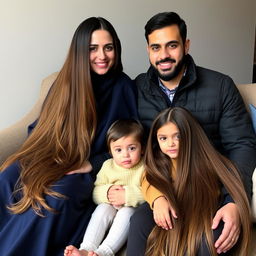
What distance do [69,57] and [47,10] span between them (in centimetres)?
51

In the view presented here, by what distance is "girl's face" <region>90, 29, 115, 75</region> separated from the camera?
5.20 ft

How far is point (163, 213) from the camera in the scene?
1.18 metres

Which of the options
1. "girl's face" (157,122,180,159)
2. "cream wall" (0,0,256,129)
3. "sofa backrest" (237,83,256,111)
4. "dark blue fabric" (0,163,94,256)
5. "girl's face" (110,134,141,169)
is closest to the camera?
"dark blue fabric" (0,163,94,256)

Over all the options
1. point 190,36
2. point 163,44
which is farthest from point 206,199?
point 190,36

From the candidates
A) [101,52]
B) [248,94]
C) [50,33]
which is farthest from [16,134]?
[248,94]

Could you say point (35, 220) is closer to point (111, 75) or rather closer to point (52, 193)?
point (52, 193)

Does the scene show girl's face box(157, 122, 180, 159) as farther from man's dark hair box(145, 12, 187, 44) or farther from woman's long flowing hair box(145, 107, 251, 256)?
man's dark hair box(145, 12, 187, 44)

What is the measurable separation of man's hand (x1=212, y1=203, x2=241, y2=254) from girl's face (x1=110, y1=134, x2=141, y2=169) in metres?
0.42

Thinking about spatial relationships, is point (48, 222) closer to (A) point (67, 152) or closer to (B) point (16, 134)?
(A) point (67, 152)

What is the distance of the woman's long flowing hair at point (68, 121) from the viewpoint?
1448 millimetres

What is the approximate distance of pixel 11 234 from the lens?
47.9 inches

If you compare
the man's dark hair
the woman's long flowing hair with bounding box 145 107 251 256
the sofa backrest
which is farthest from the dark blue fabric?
the sofa backrest

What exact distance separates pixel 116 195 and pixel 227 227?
456 mm

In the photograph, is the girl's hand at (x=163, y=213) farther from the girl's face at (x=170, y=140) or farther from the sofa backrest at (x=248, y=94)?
the sofa backrest at (x=248, y=94)
